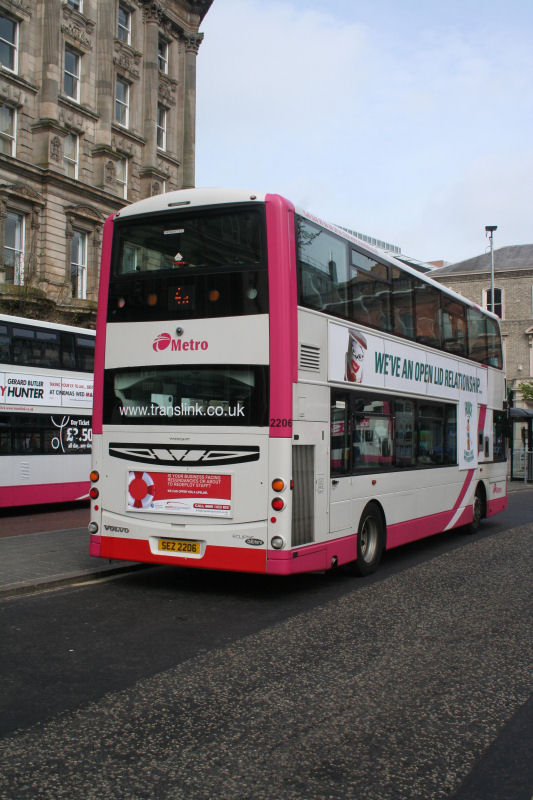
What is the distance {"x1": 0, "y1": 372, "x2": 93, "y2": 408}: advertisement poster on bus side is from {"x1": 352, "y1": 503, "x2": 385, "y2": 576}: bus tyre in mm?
8675

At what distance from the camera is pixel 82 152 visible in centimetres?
3391

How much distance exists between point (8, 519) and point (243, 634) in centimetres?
1064

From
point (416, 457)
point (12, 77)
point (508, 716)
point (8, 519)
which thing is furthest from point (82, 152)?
point (508, 716)

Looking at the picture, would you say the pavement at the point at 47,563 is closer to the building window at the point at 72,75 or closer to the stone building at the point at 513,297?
the building window at the point at 72,75

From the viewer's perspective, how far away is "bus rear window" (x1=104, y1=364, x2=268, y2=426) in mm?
8086

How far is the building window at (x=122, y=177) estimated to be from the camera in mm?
36406

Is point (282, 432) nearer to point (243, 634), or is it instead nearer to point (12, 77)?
point (243, 634)

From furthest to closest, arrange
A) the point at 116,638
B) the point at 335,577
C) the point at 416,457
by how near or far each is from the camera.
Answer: the point at 416,457
the point at 335,577
the point at 116,638

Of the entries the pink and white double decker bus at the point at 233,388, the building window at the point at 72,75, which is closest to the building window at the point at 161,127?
the building window at the point at 72,75

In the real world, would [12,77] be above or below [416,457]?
above

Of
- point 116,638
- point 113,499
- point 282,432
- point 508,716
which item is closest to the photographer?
point 508,716

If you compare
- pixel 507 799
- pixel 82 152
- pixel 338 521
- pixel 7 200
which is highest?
pixel 82 152

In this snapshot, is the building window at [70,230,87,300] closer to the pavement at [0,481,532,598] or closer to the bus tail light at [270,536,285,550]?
the pavement at [0,481,532,598]

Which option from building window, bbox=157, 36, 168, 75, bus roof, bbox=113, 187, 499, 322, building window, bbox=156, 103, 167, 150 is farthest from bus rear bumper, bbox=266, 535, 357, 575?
building window, bbox=157, 36, 168, 75
